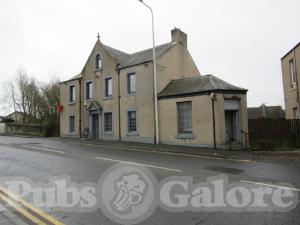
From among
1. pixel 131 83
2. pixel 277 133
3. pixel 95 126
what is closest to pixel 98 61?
pixel 131 83

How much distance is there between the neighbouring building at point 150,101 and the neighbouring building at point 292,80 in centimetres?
538

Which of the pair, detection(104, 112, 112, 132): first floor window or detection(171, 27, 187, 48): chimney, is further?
detection(171, 27, 187, 48): chimney

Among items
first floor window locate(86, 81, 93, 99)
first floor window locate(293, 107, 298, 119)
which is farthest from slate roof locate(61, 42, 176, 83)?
first floor window locate(293, 107, 298, 119)

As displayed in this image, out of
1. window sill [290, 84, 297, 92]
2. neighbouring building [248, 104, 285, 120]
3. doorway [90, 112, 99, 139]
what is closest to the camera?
window sill [290, 84, 297, 92]

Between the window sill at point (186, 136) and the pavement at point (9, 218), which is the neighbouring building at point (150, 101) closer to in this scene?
the window sill at point (186, 136)

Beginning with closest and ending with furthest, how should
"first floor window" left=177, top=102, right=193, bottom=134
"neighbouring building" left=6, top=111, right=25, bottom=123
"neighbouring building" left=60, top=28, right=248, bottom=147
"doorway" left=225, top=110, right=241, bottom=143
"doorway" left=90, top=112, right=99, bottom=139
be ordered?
"neighbouring building" left=60, top=28, right=248, bottom=147 → "doorway" left=225, top=110, right=241, bottom=143 → "first floor window" left=177, top=102, right=193, bottom=134 → "doorway" left=90, top=112, right=99, bottom=139 → "neighbouring building" left=6, top=111, right=25, bottom=123

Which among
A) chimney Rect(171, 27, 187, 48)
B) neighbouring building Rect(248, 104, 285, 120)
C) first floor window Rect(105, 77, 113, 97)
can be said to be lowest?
neighbouring building Rect(248, 104, 285, 120)

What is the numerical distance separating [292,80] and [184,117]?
1039 cm

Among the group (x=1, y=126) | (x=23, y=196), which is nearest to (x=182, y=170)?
(x=23, y=196)

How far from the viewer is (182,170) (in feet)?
28.9

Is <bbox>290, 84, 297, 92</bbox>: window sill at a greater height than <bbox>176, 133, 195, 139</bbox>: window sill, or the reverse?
<bbox>290, 84, 297, 92</bbox>: window sill

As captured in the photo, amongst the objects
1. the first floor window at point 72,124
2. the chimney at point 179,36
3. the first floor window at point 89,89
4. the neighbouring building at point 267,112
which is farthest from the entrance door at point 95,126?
the neighbouring building at point 267,112

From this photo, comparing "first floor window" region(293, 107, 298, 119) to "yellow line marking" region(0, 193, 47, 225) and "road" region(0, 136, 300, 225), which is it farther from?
"yellow line marking" region(0, 193, 47, 225)

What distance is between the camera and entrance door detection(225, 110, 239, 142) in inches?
677
